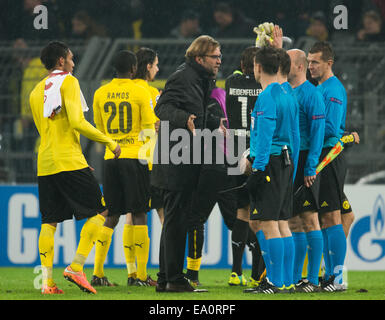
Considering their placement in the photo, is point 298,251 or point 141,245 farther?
point 141,245

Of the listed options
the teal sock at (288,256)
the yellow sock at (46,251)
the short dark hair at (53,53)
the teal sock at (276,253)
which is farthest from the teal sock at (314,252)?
the short dark hair at (53,53)

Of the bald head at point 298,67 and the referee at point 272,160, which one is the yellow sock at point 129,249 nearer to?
the referee at point 272,160

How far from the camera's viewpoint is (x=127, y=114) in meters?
7.54

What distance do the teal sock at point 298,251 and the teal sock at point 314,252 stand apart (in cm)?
4

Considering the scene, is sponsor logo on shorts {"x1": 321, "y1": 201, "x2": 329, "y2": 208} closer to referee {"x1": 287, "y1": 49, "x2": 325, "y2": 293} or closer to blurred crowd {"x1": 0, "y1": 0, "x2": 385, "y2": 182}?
referee {"x1": 287, "y1": 49, "x2": 325, "y2": 293}

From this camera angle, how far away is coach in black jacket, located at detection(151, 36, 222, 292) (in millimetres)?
6633

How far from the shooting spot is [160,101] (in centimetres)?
674

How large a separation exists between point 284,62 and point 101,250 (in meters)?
2.41

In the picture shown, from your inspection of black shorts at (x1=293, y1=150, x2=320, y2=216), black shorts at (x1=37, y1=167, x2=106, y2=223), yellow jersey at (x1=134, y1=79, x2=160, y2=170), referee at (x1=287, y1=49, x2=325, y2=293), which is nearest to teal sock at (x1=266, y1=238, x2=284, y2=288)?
referee at (x1=287, y1=49, x2=325, y2=293)

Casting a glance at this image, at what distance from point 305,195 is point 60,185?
1.92 meters

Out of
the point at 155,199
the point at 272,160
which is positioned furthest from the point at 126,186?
the point at 272,160

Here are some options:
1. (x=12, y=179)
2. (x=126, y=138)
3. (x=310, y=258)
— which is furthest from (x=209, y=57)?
(x=12, y=179)

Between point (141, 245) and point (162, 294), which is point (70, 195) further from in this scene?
point (141, 245)

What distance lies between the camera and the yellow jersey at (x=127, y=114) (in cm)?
754
